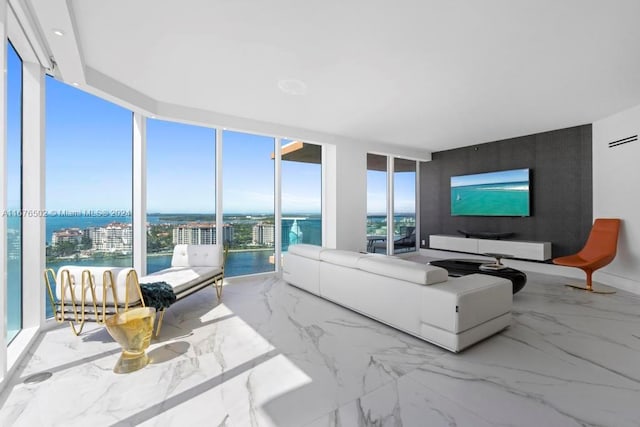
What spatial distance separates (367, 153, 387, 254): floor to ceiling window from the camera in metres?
6.63

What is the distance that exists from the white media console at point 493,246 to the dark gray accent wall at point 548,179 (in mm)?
388

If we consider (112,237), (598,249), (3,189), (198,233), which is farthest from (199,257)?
(598,249)

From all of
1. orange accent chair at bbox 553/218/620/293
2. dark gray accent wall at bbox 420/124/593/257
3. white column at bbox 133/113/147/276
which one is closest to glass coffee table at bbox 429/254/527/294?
orange accent chair at bbox 553/218/620/293

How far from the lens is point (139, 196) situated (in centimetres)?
398

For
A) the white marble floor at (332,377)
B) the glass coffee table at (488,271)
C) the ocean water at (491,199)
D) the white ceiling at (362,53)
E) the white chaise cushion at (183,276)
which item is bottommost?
the white marble floor at (332,377)

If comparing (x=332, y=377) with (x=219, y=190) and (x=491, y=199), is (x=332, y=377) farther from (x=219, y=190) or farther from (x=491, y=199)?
(x=491, y=199)

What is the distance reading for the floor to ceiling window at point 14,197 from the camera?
2.45 m

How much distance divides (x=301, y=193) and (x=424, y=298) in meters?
3.46

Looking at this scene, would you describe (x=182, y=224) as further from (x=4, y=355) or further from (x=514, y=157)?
(x=514, y=157)

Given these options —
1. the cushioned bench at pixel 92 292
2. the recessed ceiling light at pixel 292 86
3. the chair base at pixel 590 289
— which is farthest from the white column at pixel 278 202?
the chair base at pixel 590 289

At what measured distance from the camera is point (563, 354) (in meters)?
2.35

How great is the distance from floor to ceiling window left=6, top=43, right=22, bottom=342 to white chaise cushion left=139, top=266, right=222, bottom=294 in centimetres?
95

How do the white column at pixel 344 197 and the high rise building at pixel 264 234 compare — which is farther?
the white column at pixel 344 197

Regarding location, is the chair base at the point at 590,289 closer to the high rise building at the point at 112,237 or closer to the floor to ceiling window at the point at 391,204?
the floor to ceiling window at the point at 391,204
